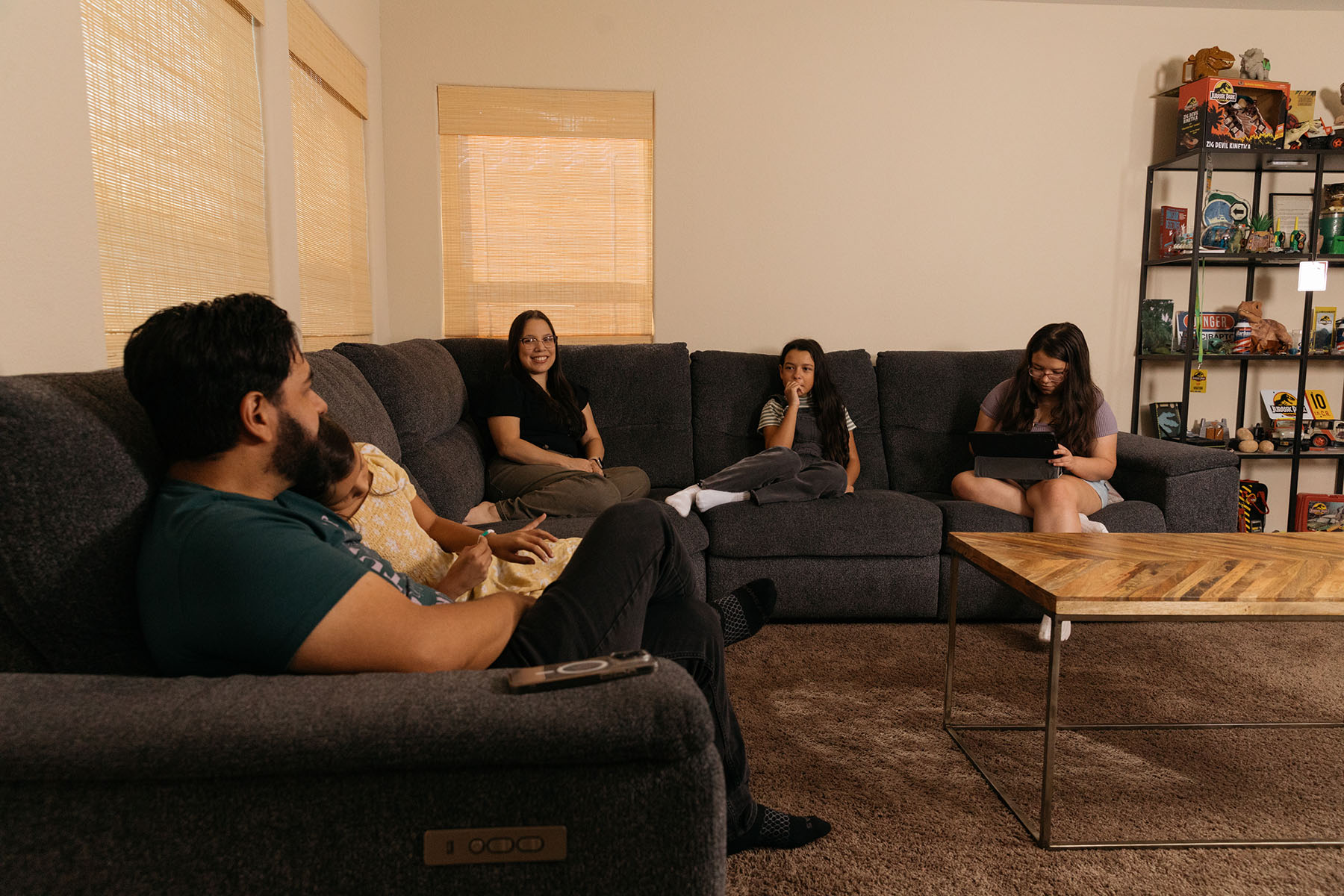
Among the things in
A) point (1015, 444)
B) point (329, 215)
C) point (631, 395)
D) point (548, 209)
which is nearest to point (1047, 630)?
point (1015, 444)

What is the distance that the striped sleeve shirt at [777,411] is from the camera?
3164mm

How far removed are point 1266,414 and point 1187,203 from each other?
1.06m

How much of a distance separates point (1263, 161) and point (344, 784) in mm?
4410

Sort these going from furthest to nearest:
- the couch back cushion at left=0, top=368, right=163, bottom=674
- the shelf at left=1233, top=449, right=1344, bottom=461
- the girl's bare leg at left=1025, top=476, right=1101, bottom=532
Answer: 1. the shelf at left=1233, top=449, right=1344, bottom=461
2. the girl's bare leg at left=1025, top=476, right=1101, bottom=532
3. the couch back cushion at left=0, top=368, right=163, bottom=674

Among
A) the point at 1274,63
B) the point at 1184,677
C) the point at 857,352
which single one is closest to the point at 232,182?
the point at 857,352

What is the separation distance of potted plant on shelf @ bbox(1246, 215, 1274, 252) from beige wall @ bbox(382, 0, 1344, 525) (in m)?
0.34

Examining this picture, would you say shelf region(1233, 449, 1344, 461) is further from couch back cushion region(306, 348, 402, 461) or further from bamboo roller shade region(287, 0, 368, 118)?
bamboo roller shade region(287, 0, 368, 118)

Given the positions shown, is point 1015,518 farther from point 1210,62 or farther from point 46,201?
point 46,201

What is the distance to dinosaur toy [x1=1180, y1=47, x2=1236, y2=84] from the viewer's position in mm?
3463

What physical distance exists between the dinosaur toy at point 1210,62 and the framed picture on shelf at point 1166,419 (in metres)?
1.41

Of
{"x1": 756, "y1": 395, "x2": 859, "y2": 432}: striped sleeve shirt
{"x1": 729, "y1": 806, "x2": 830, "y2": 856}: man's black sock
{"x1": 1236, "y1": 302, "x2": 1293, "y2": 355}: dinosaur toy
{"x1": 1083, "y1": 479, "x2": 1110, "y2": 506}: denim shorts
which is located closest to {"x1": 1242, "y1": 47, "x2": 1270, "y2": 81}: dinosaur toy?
{"x1": 1236, "y1": 302, "x2": 1293, "y2": 355}: dinosaur toy

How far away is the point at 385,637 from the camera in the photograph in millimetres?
902

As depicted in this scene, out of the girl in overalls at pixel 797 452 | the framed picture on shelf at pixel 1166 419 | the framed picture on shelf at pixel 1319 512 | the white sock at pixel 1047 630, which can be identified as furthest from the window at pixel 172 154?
the framed picture on shelf at pixel 1319 512

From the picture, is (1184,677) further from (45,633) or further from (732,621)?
(45,633)
